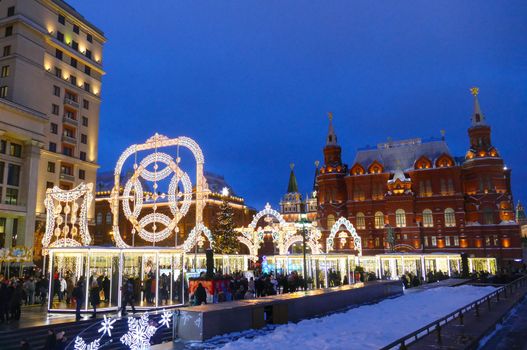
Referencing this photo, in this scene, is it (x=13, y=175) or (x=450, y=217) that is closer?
(x=13, y=175)

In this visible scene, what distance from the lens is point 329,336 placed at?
40.6 feet

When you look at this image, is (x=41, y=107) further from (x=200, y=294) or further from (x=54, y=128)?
(x=200, y=294)

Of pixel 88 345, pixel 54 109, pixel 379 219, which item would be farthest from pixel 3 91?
pixel 379 219

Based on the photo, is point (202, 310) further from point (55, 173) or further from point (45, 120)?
point (55, 173)

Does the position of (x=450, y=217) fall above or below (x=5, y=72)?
below

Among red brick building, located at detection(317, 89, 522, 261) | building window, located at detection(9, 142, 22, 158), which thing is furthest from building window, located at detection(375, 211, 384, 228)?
building window, located at detection(9, 142, 22, 158)

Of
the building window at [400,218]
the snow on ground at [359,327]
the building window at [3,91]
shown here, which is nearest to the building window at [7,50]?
the building window at [3,91]

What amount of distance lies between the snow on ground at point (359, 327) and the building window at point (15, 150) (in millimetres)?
36905

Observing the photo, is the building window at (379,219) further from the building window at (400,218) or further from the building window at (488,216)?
the building window at (488,216)

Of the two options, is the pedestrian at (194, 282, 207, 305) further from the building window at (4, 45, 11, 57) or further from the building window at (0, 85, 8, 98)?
the building window at (4, 45, 11, 57)

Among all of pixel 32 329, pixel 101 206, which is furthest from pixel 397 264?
pixel 101 206

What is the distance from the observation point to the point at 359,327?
45.5 feet

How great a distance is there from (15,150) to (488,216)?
205 ft

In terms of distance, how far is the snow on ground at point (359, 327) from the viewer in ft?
36.8
